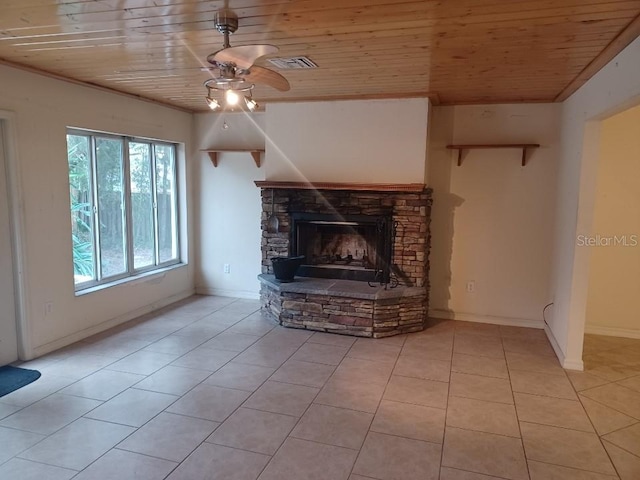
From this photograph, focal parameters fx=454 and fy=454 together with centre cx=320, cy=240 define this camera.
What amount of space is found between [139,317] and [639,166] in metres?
5.16

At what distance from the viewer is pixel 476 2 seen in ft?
6.72

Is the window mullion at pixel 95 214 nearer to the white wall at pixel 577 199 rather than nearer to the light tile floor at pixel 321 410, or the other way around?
the light tile floor at pixel 321 410

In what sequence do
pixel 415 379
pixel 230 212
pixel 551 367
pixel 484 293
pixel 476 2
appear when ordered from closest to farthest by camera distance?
1. pixel 476 2
2. pixel 415 379
3. pixel 551 367
4. pixel 484 293
5. pixel 230 212

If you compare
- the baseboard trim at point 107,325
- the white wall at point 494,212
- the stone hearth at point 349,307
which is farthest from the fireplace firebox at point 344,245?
the baseboard trim at point 107,325

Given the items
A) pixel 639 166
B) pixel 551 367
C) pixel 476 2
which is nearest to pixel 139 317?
pixel 551 367

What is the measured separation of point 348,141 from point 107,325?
3005 mm

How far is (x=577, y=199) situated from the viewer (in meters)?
3.55

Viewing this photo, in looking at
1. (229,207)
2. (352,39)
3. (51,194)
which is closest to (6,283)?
(51,194)

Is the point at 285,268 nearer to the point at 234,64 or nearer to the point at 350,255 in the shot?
the point at 350,255

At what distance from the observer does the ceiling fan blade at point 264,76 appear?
2480mm

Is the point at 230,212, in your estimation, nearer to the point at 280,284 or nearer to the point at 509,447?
the point at 280,284

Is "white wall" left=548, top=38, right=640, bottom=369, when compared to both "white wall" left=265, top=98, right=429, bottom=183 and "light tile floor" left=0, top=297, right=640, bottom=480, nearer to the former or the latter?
"light tile floor" left=0, top=297, right=640, bottom=480

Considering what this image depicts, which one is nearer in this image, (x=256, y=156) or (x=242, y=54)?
(x=242, y=54)

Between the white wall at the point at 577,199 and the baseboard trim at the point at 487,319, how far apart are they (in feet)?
1.56
